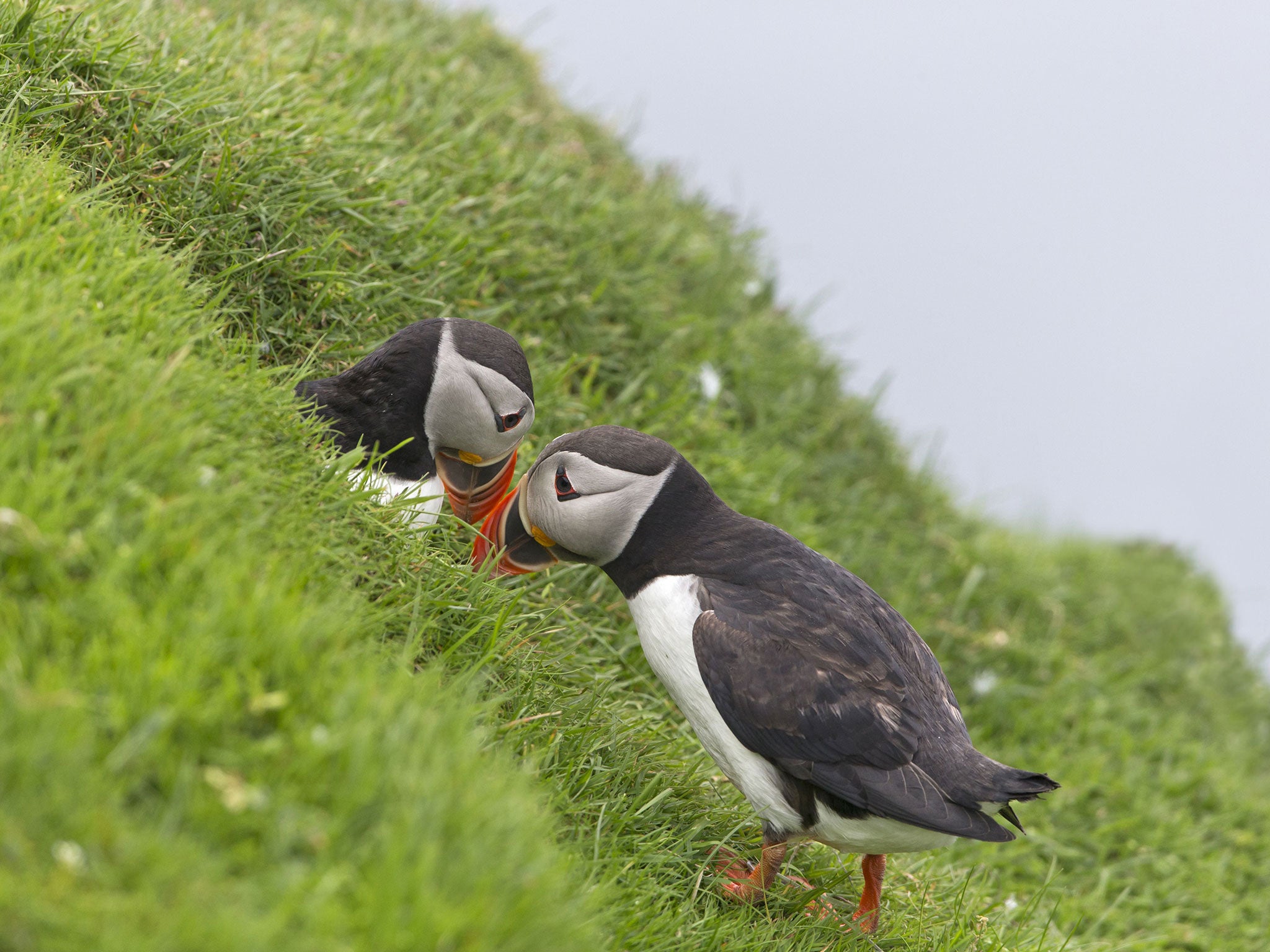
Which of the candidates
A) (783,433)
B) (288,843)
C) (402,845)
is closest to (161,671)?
(288,843)

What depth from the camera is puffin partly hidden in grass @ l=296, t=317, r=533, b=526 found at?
3.80 metres

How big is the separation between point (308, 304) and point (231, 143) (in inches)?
28.3

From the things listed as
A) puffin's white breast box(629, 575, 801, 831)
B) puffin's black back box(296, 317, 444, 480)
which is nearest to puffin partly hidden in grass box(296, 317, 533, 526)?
puffin's black back box(296, 317, 444, 480)

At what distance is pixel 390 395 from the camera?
12.6ft

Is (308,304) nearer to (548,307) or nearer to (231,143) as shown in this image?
(231,143)

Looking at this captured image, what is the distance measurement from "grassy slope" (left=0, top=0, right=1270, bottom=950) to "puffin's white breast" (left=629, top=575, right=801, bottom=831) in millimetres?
209

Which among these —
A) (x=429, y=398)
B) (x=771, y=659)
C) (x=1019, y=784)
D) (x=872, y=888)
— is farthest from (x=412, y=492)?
(x=1019, y=784)

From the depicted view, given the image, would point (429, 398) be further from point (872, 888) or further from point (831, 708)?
point (872, 888)

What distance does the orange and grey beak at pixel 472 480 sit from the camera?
4.05 meters

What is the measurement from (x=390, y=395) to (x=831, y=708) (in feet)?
5.85

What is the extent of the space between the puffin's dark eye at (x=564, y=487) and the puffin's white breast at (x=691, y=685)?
15.3 inches

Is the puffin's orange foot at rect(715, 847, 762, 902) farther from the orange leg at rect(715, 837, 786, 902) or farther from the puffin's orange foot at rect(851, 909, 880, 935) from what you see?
the puffin's orange foot at rect(851, 909, 880, 935)

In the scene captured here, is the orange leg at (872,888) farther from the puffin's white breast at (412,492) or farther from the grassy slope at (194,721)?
the puffin's white breast at (412,492)

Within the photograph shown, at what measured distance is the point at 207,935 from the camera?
73.5 inches
